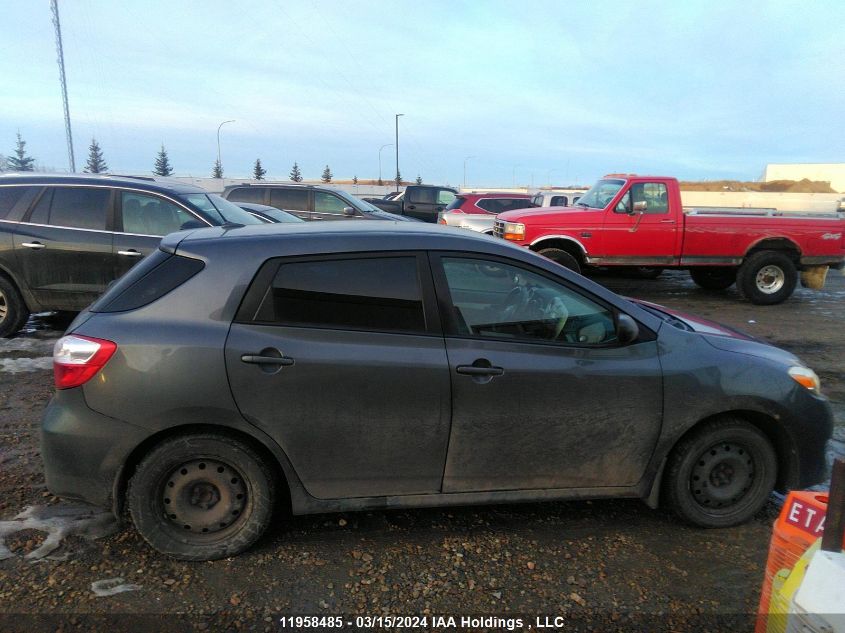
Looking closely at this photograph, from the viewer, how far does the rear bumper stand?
274 centimetres

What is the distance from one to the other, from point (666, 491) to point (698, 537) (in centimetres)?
30

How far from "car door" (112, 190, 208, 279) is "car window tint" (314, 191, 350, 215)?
6.98 m

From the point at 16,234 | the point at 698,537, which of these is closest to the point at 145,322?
the point at 698,537

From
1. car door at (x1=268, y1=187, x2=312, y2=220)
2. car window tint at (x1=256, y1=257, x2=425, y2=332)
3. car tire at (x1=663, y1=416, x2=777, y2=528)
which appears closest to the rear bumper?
car window tint at (x1=256, y1=257, x2=425, y2=332)

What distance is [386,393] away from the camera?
2828mm

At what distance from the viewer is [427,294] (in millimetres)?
2957

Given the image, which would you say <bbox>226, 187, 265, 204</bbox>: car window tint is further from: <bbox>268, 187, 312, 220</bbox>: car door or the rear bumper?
the rear bumper

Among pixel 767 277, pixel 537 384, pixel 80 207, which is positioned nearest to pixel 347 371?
pixel 537 384

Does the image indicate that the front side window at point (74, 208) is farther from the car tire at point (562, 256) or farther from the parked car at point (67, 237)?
the car tire at point (562, 256)

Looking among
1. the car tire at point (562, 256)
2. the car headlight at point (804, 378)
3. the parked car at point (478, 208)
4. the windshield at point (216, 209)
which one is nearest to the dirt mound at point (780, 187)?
the parked car at point (478, 208)

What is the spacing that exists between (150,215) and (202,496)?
4.94m

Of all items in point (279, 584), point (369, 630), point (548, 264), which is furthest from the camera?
point (548, 264)

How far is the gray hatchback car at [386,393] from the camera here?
276cm

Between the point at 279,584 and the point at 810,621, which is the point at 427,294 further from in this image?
the point at 810,621
